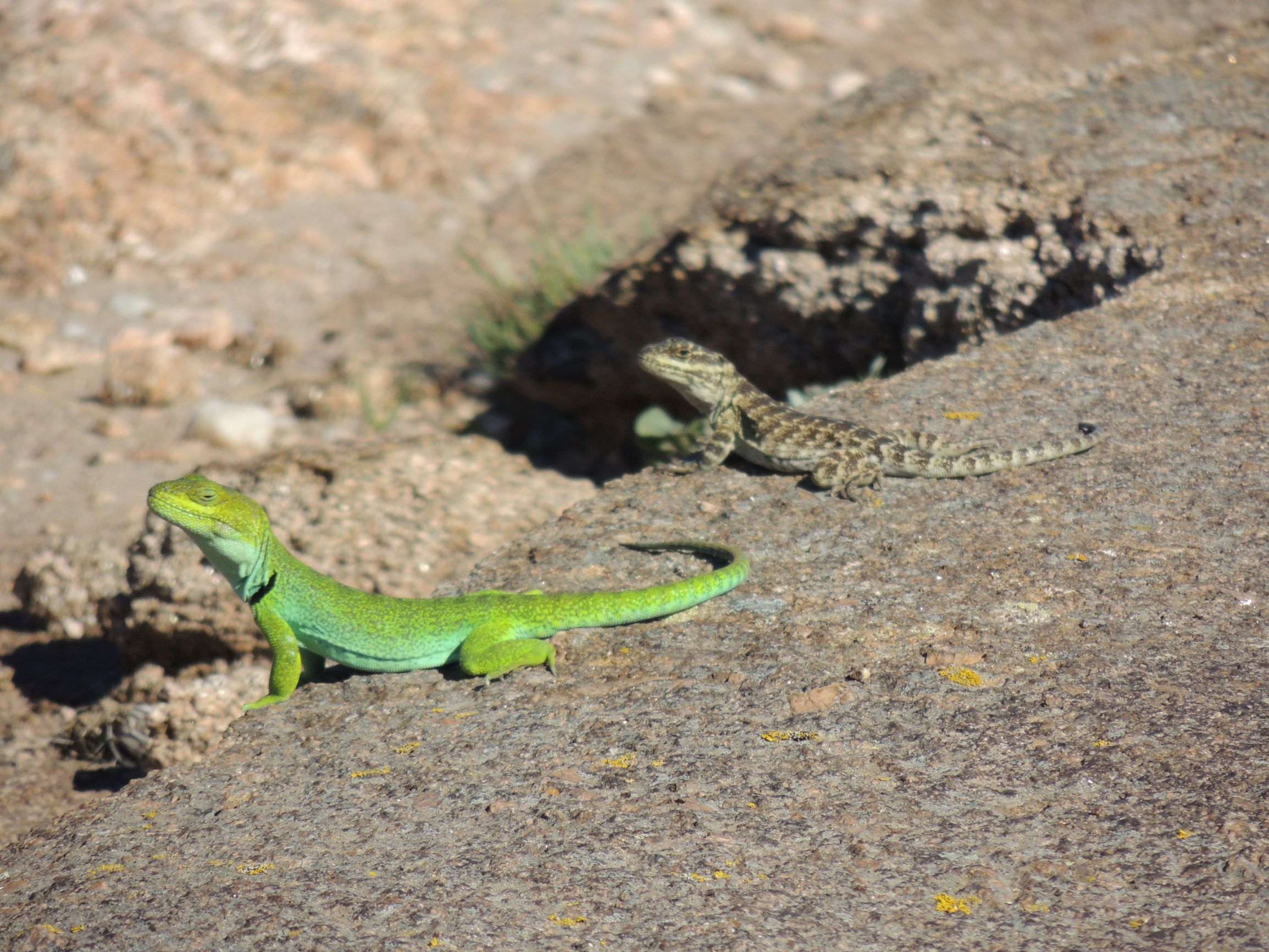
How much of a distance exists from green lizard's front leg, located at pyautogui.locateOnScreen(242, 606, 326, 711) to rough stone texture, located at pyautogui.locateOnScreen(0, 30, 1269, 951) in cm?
10

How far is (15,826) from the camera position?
4652mm

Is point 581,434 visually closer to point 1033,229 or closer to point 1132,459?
point 1033,229

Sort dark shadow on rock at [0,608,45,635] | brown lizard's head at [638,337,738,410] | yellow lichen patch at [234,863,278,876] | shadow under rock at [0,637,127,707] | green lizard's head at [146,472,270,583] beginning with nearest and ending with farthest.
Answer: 1. yellow lichen patch at [234,863,278,876]
2. green lizard's head at [146,472,270,583]
3. brown lizard's head at [638,337,738,410]
4. shadow under rock at [0,637,127,707]
5. dark shadow on rock at [0,608,45,635]

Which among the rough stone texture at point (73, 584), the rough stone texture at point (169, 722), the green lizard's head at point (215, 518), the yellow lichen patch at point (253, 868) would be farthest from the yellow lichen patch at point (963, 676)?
the rough stone texture at point (73, 584)

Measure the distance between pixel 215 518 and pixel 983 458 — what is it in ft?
9.45

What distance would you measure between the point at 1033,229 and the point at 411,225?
5985mm

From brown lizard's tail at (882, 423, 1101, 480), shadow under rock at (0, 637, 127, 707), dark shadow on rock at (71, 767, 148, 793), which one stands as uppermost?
brown lizard's tail at (882, 423, 1101, 480)

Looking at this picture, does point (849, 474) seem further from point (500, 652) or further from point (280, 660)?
point (280, 660)

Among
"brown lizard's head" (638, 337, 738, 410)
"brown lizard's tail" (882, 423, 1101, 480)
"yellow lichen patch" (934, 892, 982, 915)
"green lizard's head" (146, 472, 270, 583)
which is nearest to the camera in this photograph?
"yellow lichen patch" (934, 892, 982, 915)

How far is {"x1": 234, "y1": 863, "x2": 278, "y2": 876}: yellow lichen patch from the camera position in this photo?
2.87m

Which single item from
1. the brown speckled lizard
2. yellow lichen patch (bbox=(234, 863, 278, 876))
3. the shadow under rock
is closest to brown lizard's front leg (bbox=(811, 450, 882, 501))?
the brown speckled lizard

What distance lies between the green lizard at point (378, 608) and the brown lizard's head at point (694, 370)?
5.57 feet

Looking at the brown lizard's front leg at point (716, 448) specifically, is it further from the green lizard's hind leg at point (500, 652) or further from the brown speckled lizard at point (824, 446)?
the green lizard's hind leg at point (500, 652)

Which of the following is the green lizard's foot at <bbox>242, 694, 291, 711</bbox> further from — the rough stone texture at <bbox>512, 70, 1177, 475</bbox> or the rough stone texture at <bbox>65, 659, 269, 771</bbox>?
the rough stone texture at <bbox>512, 70, 1177, 475</bbox>
